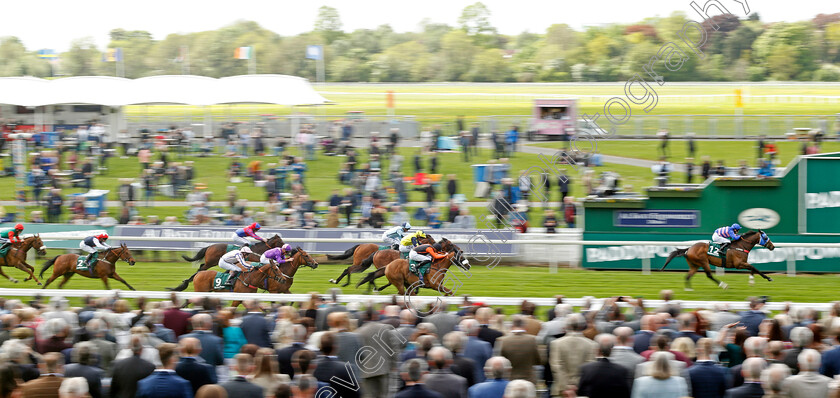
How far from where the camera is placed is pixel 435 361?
190 inches

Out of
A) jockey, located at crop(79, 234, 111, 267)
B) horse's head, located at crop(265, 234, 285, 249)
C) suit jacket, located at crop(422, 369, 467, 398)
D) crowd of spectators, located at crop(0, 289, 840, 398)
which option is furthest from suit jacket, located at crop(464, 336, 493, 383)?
jockey, located at crop(79, 234, 111, 267)

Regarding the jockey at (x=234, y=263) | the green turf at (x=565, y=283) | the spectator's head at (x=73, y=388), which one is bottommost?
the green turf at (x=565, y=283)

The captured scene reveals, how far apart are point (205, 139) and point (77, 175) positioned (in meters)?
4.48

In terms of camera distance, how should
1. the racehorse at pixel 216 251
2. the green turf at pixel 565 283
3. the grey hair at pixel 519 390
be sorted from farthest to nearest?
the racehorse at pixel 216 251 < the green turf at pixel 565 283 < the grey hair at pixel 519 390

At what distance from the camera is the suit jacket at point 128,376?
500cm

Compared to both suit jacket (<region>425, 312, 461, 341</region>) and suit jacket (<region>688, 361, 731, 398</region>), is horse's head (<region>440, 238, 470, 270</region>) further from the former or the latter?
suit jacket (<region>688, 361, 731, 398</region>)

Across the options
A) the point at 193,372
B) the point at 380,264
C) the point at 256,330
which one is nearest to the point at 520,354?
the point at 193,372

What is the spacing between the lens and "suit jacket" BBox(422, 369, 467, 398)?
4801 mm

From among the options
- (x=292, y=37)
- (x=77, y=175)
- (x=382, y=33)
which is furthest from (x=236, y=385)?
(x=382, y=33)

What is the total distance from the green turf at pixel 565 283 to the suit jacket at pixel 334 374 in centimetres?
591

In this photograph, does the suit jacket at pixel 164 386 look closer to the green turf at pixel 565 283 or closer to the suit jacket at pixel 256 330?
the suit jacket at pixel 256 330

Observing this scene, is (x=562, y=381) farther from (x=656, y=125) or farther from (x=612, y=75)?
(x=612, y=75)

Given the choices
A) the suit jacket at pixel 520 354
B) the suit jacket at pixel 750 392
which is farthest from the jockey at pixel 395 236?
the suit jacket at pixel 750 392

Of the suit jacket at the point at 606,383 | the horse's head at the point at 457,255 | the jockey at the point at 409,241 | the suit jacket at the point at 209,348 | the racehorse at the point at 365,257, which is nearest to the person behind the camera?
the suit jacket at the point at 606,383
